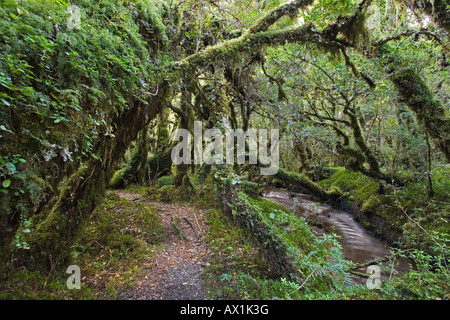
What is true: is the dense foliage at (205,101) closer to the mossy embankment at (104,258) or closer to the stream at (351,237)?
the mossy embankment at (104,258)

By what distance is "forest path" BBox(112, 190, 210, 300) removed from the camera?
3.33 meters

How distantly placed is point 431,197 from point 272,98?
6.04 meters

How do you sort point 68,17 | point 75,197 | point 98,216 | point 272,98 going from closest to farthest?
point 68,17, point 75,197, point 98,216, point 272,98

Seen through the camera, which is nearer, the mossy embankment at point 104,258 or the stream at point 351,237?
the mossy embankment at point 104,258

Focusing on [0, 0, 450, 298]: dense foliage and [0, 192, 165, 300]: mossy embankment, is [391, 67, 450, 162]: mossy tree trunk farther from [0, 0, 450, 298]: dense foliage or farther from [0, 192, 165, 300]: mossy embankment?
[0, 192, 165, 300]: mossy embankment

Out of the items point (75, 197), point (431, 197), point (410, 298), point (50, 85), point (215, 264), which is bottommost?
point (215, 264)

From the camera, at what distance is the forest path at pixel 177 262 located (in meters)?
3.33

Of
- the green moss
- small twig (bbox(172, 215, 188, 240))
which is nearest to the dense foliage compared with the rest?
the green moss

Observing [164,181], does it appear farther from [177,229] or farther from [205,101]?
[205,101]

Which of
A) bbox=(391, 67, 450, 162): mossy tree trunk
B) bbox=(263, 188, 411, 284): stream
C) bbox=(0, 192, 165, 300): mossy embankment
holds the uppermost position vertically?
bbox=(391, 67, 450, 162): mossy tree trunk

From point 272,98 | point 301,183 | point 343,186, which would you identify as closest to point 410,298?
point 272,98

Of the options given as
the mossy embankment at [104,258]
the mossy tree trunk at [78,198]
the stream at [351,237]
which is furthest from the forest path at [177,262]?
the stream at [351,237]

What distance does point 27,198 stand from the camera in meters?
1.76
